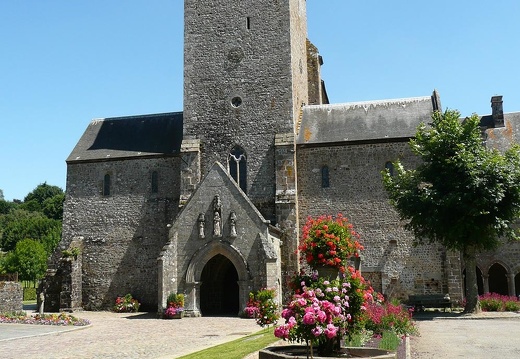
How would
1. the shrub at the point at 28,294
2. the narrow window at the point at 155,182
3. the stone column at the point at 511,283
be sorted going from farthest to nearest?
the shrub at the point at 28,294, the narrow window at the point at 155,182, the stone column at the point at 511,283

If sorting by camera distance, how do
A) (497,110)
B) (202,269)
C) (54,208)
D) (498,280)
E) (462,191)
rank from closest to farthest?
(462,191)
(202,269)
(498,280)
(497,110)
(54,208)

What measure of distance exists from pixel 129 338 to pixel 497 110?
88.6 ft

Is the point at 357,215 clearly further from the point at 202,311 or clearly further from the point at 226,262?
the point at 202,311

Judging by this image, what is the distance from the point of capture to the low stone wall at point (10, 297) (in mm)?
27027

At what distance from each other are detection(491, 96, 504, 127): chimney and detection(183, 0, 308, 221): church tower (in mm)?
12599

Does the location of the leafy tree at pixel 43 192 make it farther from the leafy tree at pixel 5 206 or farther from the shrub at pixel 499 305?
the shrub at pixel 499 305

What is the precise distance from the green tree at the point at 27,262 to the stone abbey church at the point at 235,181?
30.1 metres

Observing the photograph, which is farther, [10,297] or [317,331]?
[10,297]

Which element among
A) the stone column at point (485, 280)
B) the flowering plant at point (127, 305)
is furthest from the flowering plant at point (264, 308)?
the stone column at point (485, 280)

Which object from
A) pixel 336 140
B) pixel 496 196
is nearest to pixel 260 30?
pixel 336 140

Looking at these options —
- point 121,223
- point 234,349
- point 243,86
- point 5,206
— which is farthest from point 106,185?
point 5,206

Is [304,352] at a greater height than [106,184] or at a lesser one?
lesser

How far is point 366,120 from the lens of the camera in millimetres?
31406

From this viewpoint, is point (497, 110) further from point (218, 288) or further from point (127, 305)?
point (127, 305)
